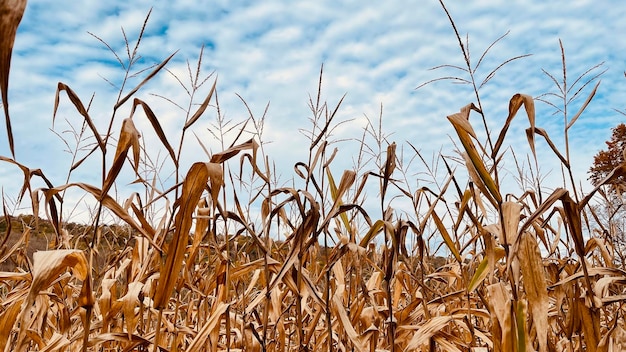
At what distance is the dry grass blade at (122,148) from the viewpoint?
3.93 ft

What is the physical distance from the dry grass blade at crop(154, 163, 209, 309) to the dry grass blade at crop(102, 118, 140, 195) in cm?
16

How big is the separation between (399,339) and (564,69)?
4.12 feet

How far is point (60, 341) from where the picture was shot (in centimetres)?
162

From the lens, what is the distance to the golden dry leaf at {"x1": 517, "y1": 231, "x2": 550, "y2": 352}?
1.10 meters

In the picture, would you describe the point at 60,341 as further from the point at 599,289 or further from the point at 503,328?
the point at 599,289

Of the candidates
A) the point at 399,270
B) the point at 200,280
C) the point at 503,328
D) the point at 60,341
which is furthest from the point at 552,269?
the point at 60,341

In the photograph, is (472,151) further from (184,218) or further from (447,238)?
(184,218)

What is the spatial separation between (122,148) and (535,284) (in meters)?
1.06

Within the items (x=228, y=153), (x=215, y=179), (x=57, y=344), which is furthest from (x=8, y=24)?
(x=57, y=344)

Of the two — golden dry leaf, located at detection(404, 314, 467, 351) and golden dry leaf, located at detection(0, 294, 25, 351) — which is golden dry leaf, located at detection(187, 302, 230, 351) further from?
golden dry leaf, located at detection(404, 314, 467, 351)

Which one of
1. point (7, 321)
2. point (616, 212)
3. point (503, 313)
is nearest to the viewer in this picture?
point (503, 313)

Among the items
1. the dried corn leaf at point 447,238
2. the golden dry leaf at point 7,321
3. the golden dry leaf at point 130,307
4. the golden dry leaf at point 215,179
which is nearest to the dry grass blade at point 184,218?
the golden dry leaf at point 215,179

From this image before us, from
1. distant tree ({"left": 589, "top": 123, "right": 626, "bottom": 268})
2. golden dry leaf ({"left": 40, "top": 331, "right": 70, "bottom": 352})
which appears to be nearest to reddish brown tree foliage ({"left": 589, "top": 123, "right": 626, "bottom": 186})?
distant tree ({"left": 589, "top": 123, "right": 626, "bottom": 268})

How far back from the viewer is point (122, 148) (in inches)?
48.0
